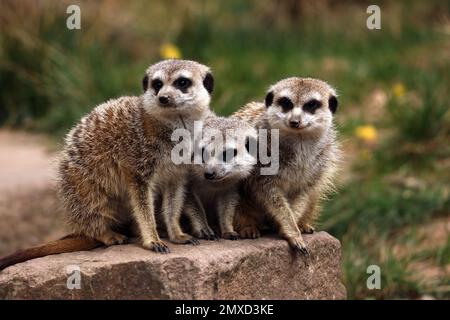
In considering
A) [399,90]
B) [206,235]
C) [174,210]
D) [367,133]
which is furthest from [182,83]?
[399,90]

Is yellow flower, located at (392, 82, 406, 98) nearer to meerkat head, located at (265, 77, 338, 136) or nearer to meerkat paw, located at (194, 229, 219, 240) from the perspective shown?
meerkat head, located at (265, 77, 338, 136)

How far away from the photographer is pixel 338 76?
9.46m

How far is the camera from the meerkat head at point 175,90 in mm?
4344

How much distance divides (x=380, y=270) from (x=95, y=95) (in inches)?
142

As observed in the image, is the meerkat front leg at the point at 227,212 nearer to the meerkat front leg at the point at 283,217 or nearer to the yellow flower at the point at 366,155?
the meerkat front leg at the point at 283,217

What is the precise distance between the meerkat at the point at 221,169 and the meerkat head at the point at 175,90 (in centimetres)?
12

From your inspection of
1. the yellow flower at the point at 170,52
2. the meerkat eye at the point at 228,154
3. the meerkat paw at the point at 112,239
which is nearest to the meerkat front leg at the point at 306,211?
the meerkat eye at the point at 228,154

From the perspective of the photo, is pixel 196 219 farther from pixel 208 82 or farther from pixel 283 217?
pixel 208 82

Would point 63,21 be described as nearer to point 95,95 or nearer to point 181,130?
point 95,95

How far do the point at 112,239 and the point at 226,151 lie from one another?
2.50ft

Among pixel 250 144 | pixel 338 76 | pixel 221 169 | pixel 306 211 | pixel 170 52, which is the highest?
pixel 170 52

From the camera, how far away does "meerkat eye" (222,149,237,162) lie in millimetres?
4258

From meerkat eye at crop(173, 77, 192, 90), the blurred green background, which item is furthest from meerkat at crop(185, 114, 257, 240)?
the blurred green background
